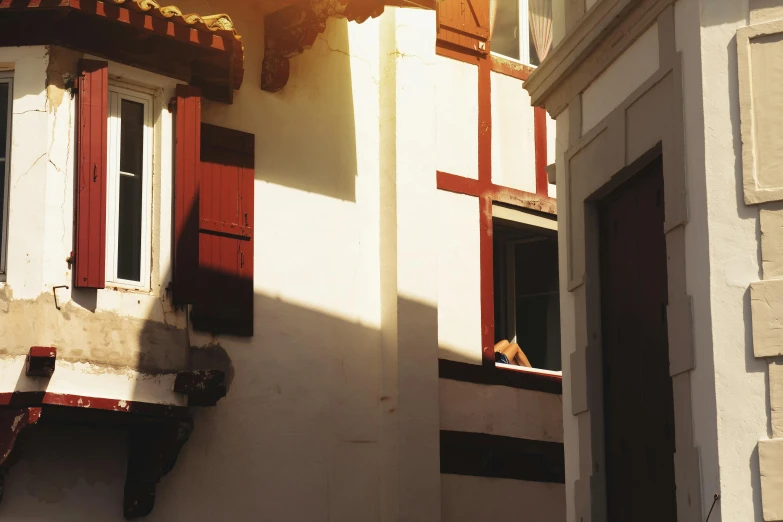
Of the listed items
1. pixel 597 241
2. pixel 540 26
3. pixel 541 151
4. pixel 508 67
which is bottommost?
pixel 597 241

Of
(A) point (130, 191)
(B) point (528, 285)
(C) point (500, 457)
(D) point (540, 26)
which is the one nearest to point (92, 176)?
(A) point (130, 191)

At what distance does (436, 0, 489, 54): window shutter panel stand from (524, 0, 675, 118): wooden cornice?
13.3 ft

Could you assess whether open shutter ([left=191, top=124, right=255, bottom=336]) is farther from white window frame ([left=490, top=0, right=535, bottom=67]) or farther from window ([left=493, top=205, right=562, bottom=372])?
white window frame ([left=490, top=0, right=535, bottom=67])

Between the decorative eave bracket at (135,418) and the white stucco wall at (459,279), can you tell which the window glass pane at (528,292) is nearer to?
the white stucco wall at (459,279)

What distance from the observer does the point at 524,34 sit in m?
16.3

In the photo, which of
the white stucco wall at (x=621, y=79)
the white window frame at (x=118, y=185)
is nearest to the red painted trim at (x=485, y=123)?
the white window frame at (x=118, y=185)

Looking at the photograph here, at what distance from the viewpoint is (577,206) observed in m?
10.5

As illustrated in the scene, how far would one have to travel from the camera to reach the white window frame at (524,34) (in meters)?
16.2

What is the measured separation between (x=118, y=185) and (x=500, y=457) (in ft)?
16.1

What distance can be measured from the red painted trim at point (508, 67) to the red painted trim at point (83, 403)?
19.2 feet

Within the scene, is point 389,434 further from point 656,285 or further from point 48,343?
point 656,285

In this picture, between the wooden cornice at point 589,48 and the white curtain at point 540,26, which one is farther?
the white curtain at point 540,26

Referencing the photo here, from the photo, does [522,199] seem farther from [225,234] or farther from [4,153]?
[4,153]

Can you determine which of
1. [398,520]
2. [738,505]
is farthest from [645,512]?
[398,520]
